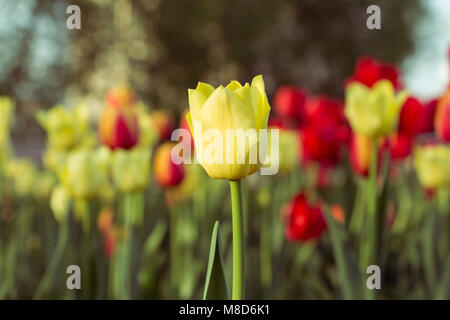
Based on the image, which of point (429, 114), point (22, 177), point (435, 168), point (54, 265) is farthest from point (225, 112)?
point (22, 177)

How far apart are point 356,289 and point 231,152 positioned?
35 cm

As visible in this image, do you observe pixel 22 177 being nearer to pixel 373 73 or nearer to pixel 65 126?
pixel 65 126

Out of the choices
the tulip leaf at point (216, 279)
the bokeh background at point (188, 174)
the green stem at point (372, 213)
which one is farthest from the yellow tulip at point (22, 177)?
the tulip leaf at point (216, 279)

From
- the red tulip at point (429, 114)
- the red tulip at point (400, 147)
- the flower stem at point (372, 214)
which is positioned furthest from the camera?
the red tulip at point (400, 147)

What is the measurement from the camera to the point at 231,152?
301 millimetres

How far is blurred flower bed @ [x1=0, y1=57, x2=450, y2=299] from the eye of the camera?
653 millimetres

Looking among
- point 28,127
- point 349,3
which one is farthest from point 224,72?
point 349,3

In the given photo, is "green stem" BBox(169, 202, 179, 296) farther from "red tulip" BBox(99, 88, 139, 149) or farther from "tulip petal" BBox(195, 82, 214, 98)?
"tulip petal" BBox(195, 82, 214, 98)

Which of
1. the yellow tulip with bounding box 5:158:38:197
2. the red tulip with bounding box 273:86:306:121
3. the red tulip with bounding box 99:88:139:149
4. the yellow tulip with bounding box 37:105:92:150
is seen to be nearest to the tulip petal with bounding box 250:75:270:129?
the red tulip with bounding box 99:88:139:149

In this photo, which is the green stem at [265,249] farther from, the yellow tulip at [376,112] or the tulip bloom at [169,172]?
the yellow tulip at [376,112]

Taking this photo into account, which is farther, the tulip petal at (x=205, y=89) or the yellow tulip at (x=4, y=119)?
the yellow tulip at (x=4, y=119)

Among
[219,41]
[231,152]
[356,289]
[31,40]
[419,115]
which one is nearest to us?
[231,152]

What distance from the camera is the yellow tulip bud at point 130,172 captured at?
30.5 inches

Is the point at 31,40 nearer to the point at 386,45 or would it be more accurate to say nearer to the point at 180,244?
the point at 180,244
